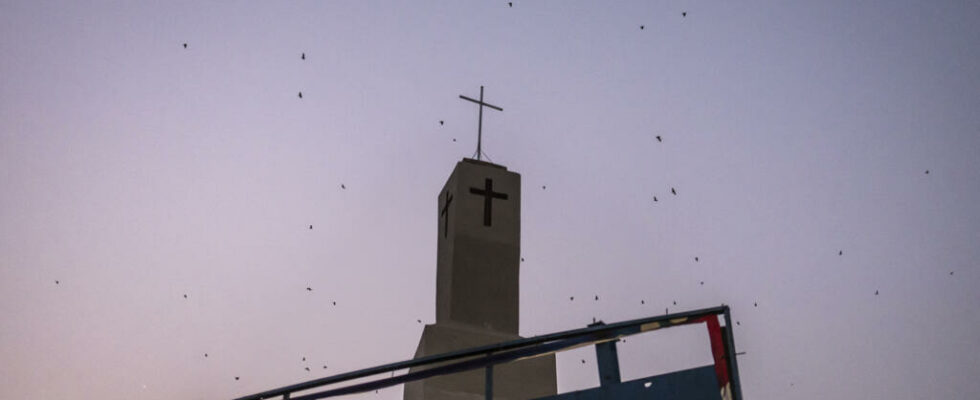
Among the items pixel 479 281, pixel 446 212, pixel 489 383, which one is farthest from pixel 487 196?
pixel 489 383

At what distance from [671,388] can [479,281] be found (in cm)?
785

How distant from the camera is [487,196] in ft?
43.5

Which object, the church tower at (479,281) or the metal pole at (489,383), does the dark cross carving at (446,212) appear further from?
the metal pole at (489,383)

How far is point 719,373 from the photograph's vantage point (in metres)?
4.62

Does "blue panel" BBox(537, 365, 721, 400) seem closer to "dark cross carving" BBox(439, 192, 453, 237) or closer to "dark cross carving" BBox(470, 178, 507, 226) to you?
"dark cross carving" BBox(470, 178, 507, 226)

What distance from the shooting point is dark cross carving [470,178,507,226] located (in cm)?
1307

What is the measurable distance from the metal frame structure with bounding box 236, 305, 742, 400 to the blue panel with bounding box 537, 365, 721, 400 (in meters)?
0.11

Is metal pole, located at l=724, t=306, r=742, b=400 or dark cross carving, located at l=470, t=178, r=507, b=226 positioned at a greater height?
dark cross carving, located at l=470, t=178, r=507, b=226

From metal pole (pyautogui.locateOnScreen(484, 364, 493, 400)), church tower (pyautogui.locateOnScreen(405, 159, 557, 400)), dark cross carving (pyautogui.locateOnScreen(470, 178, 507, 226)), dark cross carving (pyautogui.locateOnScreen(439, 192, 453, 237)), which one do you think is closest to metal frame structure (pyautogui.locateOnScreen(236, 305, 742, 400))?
metal pole (pyautogui.locateOnScreen(484, 364, 493, 400))

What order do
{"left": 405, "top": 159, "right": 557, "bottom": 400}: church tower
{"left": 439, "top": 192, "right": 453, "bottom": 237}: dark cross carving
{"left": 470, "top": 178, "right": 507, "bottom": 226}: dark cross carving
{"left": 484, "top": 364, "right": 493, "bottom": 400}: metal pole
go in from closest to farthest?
{"left": 484, "top": 364, "right": 493, "bottom": 400}: metal pole → {"left": 405, "top": 159, "right": 557, "bottom": 400}: church tower → {"left": 470, "top": 178, "right": 507, "bottom": 226}: dark cross carving → {"left": 439, "top": 192, "right": 453, "bottom": 237}: dark cross carving

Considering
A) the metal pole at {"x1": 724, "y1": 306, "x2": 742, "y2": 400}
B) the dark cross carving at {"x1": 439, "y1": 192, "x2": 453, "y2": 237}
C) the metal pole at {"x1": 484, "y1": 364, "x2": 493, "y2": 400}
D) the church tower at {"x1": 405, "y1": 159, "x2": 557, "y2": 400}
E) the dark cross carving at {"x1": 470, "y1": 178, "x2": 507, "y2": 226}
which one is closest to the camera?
the metal pole at {"x1": 724, "y1": 306, "x2": 742, "y2": 400}

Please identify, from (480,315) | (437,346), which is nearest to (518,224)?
(480,315)

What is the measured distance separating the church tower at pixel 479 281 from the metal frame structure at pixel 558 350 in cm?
565

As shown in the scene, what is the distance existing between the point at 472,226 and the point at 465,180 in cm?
89
